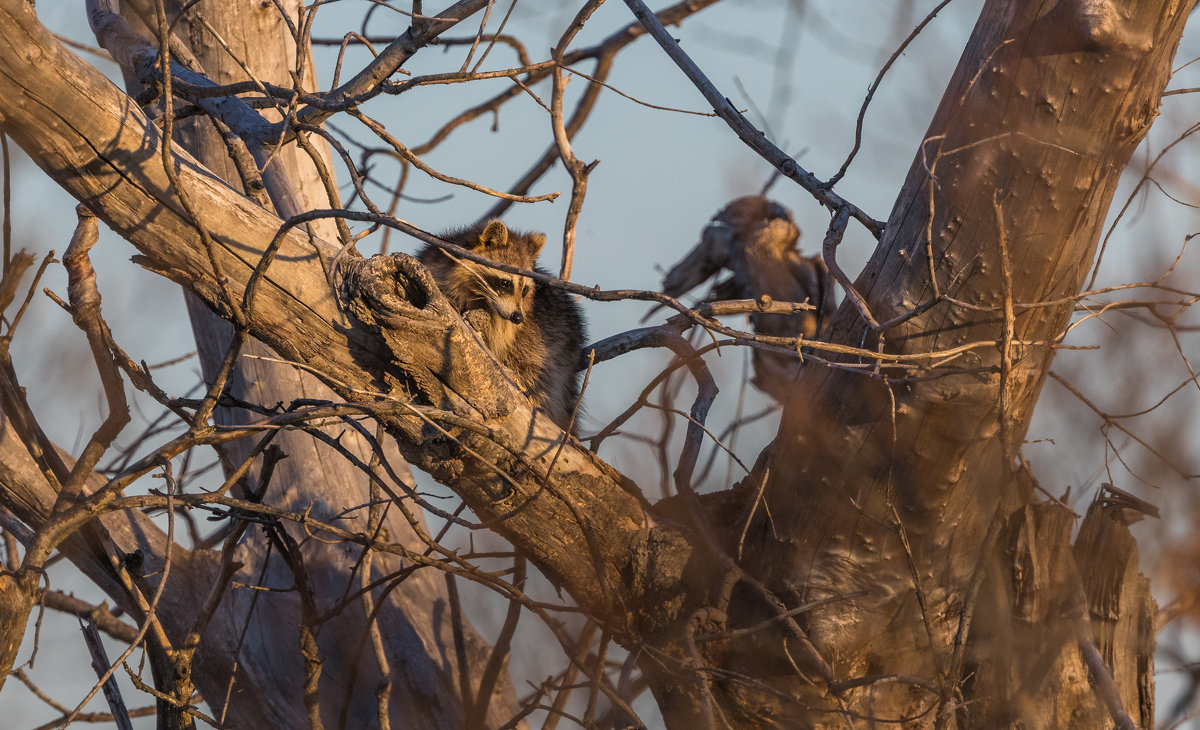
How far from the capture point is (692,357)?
246cm

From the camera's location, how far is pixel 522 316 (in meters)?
3.76

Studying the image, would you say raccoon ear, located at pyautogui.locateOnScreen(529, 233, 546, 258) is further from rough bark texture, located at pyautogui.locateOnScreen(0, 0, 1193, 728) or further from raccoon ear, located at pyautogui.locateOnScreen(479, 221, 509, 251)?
rough bark texture, located at pyautogui.locateOnScreen(0, 0, 1193, 728)

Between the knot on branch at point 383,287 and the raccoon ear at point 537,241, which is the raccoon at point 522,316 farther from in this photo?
the knot on branch at point 383,287

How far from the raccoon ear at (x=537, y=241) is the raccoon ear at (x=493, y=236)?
0.43 meters

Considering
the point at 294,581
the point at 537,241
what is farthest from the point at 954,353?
the point at 537,241

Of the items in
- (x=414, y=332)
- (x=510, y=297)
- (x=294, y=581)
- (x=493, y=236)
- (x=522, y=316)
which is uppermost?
(x=493, y=236)

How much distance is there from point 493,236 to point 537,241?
513 mm

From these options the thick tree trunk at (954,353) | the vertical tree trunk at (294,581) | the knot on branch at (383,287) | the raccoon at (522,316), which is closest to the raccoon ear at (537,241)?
the raccoon at (522,316)

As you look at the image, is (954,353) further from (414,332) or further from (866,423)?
(414,332)

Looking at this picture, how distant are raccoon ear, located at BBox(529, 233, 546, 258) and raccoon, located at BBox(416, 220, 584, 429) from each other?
0.20 ft

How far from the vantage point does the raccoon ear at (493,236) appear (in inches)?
157

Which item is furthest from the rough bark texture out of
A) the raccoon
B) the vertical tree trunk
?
the raccoon

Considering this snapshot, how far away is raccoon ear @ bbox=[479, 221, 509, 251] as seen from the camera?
13.1 ft

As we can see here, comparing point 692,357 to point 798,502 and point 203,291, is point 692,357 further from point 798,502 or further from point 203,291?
point 203,291
